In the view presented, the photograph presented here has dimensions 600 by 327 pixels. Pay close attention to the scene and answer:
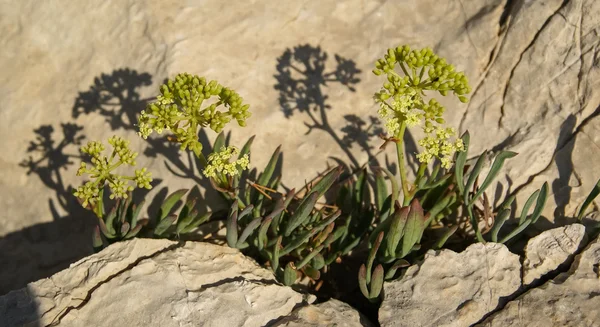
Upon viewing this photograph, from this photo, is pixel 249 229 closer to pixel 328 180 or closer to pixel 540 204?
pixel 328 180

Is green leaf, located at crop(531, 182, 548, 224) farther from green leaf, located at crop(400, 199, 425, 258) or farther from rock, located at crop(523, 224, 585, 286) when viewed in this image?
green leaf, located at crop(400, 199, 425, 258)

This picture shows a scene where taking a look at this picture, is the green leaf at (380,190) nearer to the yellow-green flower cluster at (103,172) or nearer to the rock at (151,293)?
the rock at (151,293)

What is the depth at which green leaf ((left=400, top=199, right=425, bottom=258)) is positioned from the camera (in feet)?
12.6

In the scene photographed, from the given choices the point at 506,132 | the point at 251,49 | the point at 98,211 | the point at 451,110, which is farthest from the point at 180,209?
the point at 506,132

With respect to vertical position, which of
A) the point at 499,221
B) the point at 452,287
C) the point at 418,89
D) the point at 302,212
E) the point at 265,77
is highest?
the point at 265,77

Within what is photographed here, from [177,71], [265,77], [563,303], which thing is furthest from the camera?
[265,77]

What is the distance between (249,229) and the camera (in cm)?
411

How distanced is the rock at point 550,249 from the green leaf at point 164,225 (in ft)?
7.95

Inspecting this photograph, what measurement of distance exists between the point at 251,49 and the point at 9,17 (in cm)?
222

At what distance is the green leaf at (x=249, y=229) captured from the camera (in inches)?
159

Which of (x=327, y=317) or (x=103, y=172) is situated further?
(x=103, y=172)

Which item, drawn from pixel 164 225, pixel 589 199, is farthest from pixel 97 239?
pixel 589 199

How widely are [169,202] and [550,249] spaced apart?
2.72 m

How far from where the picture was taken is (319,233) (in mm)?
4277
